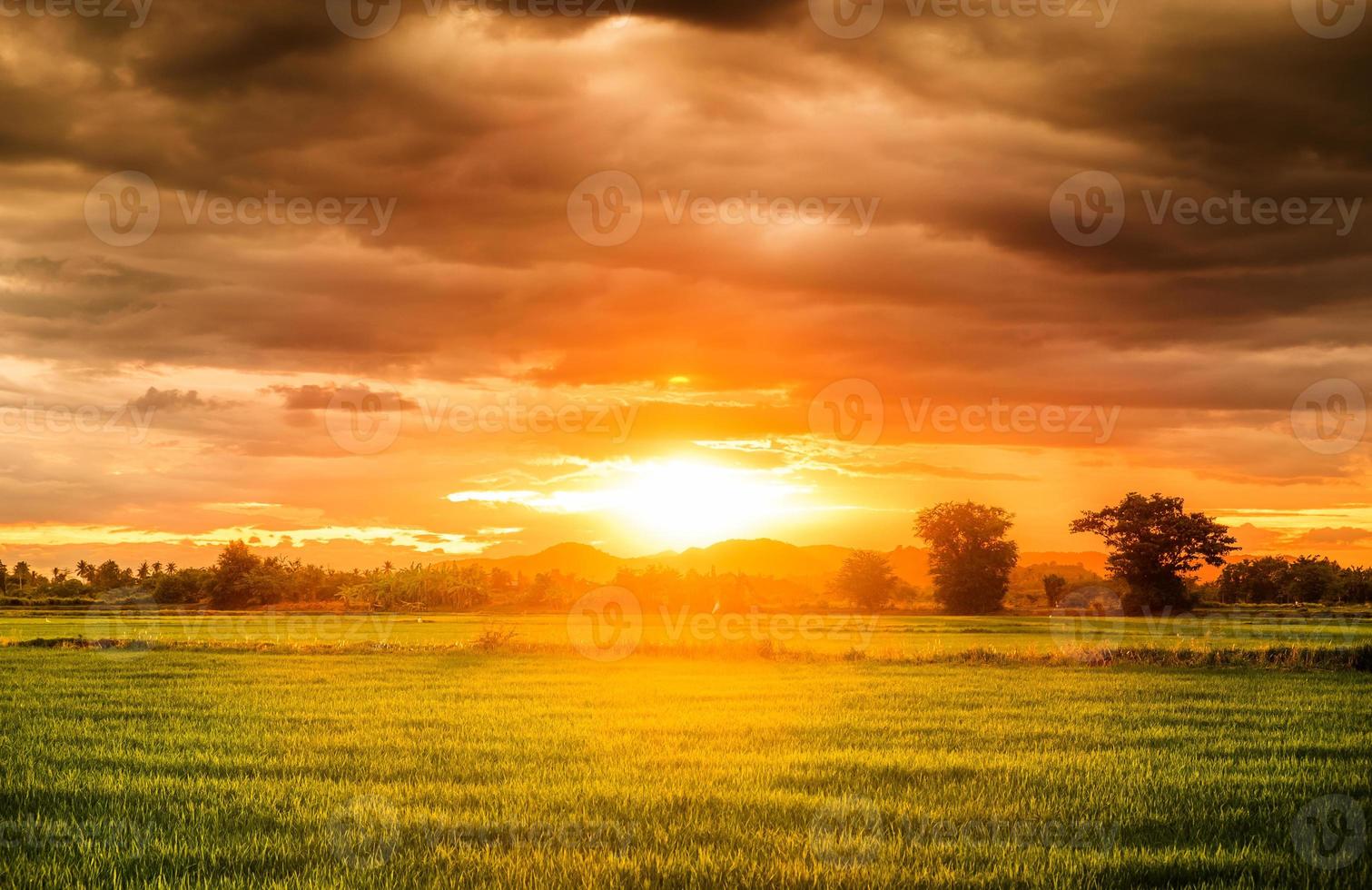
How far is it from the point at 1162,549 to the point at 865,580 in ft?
125

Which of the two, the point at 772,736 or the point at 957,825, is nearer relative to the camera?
the point at 957,825

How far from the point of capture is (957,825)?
1016 centimetres

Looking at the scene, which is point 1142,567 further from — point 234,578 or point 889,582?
point 234,578

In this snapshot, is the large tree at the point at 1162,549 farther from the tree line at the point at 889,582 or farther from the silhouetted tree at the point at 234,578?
the silhouetted tree at the point at 234,578

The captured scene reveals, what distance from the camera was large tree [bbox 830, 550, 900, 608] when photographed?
11950 centimetres

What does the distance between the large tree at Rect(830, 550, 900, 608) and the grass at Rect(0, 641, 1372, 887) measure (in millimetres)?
94995

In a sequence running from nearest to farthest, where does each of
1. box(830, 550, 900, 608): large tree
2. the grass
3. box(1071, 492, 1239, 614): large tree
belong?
the grass, box(1071, 492, 1239, 614): large tree, box(830, 550, 900, 608): large tree

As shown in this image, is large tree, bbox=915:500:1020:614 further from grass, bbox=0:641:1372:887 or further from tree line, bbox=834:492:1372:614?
grass, bbox=0:641:1372:887

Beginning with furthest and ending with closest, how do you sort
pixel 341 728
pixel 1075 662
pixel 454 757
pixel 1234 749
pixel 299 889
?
pixel 1075 662 → pixel 341 728 → pixel 1234 749 → pixel 454 757 → pixel 299 889

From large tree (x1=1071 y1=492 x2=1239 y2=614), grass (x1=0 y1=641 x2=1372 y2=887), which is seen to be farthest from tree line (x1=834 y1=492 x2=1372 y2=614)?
grass (x1=0 y1=641 x2=1372 y2=887)

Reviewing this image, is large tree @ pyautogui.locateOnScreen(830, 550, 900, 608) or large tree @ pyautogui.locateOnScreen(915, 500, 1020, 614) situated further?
large tree @ pyautogui.locateOnScreen(830, 550, 900, 608)

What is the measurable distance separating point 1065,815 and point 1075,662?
27.0 m

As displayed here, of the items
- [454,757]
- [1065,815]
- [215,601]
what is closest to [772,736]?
[454,757]

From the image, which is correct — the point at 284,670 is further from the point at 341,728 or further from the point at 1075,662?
the point at 1075,662
